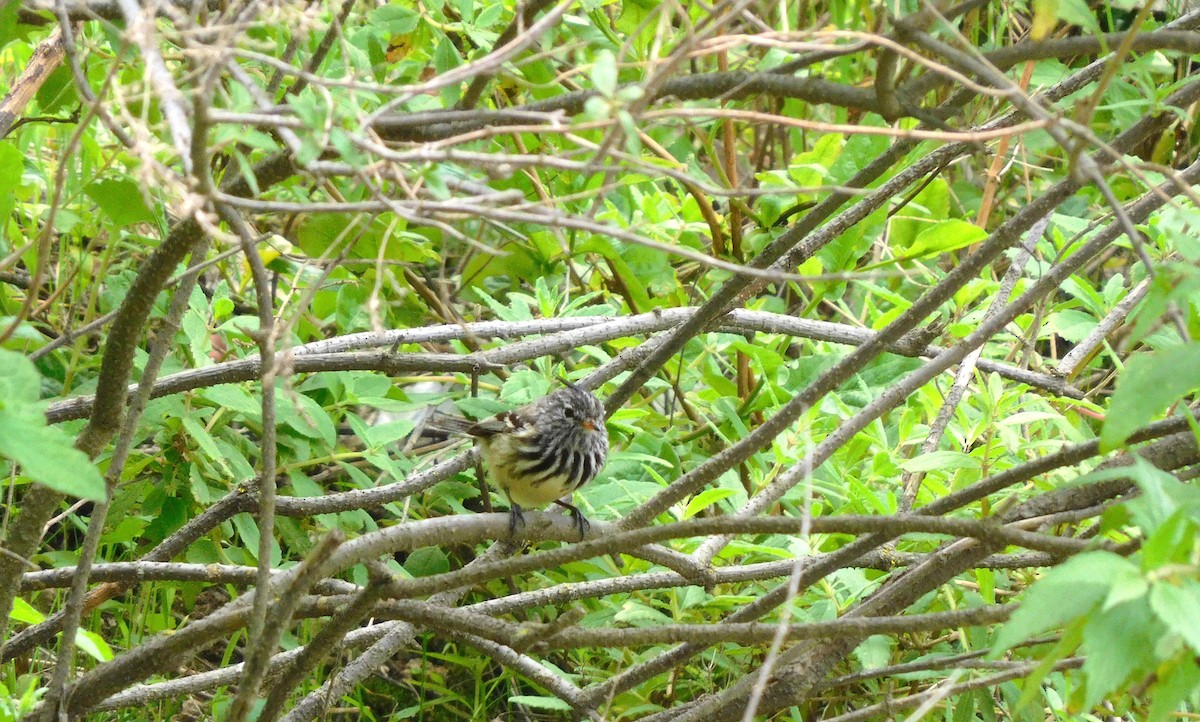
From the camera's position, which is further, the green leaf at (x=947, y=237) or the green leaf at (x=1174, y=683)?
the green leaf at (x=947, y=237)

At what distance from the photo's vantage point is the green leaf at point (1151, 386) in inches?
56.5

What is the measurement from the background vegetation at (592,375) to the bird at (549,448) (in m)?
0.14

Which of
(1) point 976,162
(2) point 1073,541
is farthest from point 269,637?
(1) point 976,162

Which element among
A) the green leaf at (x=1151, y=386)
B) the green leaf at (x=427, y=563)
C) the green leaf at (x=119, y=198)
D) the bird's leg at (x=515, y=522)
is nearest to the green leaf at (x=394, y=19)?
the green leaf at (x=119, y=198)

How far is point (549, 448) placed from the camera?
3.77 meters

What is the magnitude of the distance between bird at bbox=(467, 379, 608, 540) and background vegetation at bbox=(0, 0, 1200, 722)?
0.46 feet

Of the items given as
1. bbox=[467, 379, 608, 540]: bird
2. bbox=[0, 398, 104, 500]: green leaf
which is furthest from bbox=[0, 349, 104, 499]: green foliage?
bbox=[467, 379, 608, 540]: bird

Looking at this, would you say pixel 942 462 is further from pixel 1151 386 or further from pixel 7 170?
pixel 7 170

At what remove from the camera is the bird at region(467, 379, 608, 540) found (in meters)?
3.70

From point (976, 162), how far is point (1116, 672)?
495 cm

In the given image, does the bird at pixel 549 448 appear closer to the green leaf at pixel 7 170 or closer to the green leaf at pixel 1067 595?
the green leaf at pixel 7 170

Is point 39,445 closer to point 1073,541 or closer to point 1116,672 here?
point 1116,672

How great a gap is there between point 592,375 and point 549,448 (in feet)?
0.93

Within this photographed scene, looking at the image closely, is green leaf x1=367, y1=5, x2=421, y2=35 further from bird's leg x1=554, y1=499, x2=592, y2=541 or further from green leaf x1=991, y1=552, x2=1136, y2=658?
green leaf x1=991, y1=552, x2=1136, y2=658
